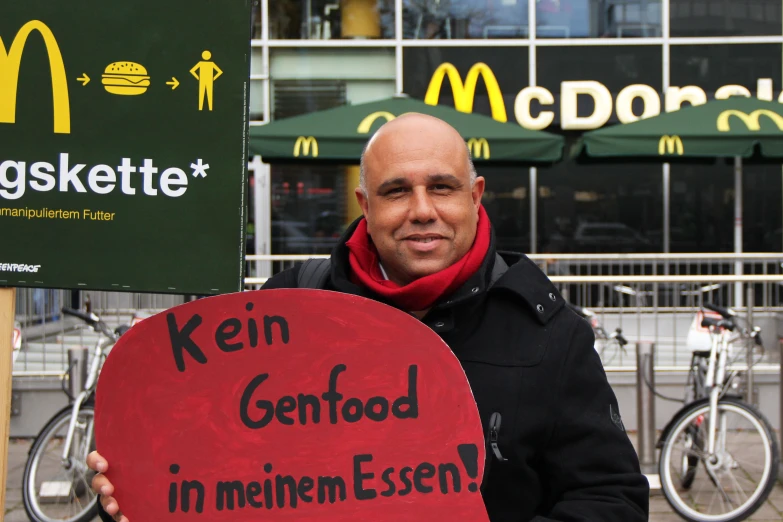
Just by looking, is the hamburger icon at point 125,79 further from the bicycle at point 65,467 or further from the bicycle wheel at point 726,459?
the bicycle wheel at point 726,459

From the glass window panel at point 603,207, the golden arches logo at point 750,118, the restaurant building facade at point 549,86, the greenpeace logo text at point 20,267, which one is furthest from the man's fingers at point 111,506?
the glass window panel at point 603,207

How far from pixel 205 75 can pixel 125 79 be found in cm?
19

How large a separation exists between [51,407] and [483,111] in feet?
21.0

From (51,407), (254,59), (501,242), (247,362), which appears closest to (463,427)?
(247,362)

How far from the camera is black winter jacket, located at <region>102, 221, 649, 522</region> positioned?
172 centimetres

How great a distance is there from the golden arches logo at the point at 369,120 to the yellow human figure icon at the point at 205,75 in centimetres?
600

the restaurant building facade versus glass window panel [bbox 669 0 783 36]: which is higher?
glass window panel [bbox 669 0 783 36]

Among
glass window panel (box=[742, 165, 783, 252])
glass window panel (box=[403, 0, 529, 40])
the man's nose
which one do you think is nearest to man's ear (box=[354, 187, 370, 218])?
the man's nose

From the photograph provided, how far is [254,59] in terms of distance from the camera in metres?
11.5

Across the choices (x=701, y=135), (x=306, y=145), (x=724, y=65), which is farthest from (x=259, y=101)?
(x=724, y=65)

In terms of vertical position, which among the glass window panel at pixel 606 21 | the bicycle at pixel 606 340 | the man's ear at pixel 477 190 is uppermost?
the glass window panel at pixel 606 21

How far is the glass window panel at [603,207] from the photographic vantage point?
11.1m

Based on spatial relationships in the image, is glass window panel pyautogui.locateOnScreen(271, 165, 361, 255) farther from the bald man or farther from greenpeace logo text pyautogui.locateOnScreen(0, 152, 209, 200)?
the bald man

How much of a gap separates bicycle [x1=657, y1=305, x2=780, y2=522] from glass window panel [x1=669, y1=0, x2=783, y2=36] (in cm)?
705
